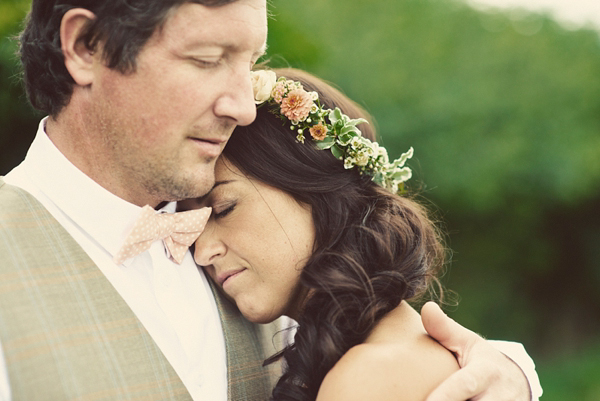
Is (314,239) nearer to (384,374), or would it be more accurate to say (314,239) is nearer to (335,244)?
(335,244)

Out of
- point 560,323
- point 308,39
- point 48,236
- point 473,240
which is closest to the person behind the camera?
point 48,236

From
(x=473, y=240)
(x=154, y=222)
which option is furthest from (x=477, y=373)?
(x=473, y=240)

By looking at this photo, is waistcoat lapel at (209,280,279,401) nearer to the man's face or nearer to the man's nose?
the man's face

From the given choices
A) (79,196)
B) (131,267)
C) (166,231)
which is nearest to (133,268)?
(131,267)

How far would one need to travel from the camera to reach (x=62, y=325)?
5.64 ft

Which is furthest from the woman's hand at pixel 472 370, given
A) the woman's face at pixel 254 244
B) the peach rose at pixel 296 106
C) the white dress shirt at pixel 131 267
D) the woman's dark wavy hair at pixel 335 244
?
the peach rose at pixel 296 106

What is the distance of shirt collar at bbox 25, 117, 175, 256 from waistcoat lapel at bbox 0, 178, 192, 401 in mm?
108

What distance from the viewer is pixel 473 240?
739 cm

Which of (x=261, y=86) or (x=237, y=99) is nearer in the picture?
(x=237, y=99)

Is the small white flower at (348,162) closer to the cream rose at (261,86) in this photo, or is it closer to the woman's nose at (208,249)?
the cream rose at (261,86)

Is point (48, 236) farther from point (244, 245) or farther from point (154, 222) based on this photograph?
point (244, 245)

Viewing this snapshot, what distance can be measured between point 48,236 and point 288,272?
0.85 meters

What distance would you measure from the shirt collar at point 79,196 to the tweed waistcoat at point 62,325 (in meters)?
0.11

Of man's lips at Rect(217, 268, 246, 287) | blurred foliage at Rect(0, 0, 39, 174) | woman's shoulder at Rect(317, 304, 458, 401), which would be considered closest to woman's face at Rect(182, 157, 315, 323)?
man's lips at Rect(217, 268, 246, 287)
